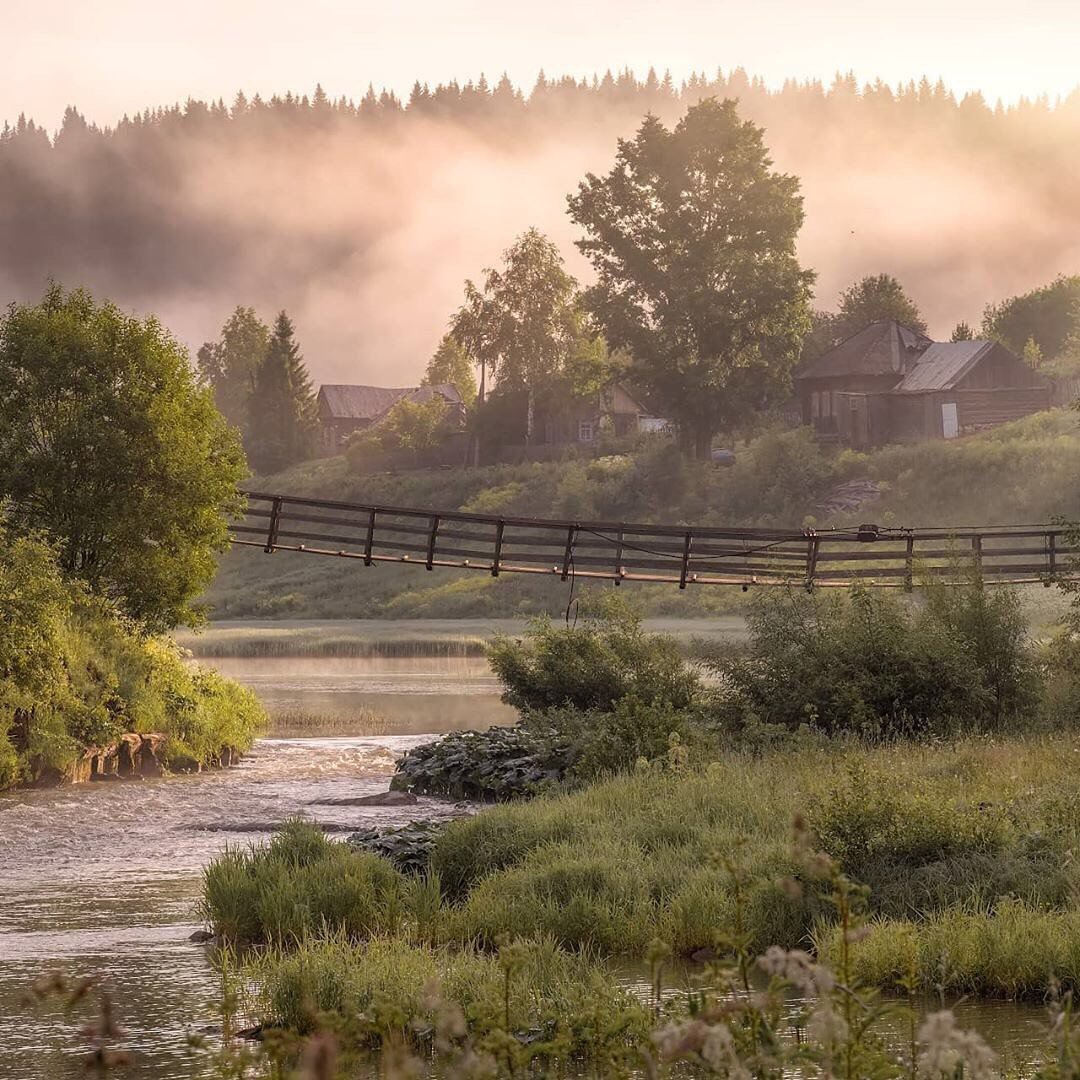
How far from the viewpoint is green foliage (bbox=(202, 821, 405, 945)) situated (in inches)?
573

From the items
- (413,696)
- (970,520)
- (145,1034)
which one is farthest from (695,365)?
(145,1034)

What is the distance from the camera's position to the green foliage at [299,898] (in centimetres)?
1455

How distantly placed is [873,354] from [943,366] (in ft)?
14.2

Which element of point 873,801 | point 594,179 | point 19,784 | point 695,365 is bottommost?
point 19,784

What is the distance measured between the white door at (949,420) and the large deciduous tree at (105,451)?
57.2 metres

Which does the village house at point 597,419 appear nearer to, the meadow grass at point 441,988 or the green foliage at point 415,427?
the green foliage at point 415,427

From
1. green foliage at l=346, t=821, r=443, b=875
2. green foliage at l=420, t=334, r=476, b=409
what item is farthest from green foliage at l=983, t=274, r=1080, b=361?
green foliage at l=346, t=821, r=443, b=875

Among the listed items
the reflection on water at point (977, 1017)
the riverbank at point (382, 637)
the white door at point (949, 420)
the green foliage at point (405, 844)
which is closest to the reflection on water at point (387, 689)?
the riverbank at point (382, 637)

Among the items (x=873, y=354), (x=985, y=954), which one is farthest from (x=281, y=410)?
(x=985, y=954)

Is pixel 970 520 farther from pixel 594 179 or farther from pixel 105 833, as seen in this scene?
pixel 105 833

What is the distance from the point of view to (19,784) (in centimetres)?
2712

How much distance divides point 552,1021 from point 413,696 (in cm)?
3190

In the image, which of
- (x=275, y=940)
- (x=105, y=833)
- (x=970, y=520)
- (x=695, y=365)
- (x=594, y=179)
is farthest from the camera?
(x=594, y=179)

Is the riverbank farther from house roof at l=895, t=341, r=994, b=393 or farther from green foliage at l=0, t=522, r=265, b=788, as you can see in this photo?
house roof at l=895, t=341, r=994, b=393
